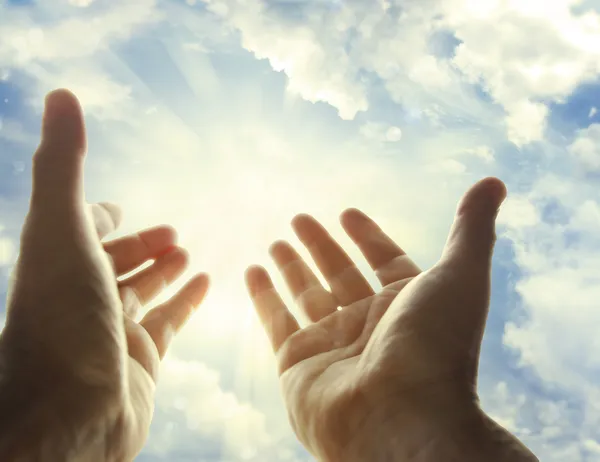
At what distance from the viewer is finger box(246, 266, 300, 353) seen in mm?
3451

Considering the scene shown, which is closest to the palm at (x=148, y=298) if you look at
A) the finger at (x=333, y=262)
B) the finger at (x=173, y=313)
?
the finger at (x=173, y=313)

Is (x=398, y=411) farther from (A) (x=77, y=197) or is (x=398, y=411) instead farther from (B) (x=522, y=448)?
(A) (x=77, y=197)

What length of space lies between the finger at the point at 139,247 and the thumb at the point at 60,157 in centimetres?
126

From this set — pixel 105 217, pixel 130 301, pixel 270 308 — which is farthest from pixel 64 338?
pixel 270 308

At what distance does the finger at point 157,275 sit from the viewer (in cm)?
366

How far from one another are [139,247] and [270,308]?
118cm

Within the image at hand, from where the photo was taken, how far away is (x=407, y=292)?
2.50 metres

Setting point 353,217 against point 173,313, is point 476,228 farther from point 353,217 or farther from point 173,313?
point 173,313

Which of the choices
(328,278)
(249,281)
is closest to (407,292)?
(328,278)

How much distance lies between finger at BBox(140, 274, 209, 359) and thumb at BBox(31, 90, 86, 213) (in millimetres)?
1390

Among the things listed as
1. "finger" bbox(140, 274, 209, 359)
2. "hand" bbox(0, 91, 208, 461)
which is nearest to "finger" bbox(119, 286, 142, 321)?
"finger" bbox(140, 274, 209, 359)

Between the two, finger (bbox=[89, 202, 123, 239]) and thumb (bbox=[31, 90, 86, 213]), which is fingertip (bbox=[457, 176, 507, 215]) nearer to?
thumb (bbox=[31, 90, 86, 213])

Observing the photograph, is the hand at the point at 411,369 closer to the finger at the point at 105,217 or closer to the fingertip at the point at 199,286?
the fingertip at the point at 199,286

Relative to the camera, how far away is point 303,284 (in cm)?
387
